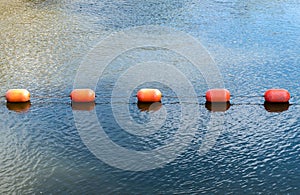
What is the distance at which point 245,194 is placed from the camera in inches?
596

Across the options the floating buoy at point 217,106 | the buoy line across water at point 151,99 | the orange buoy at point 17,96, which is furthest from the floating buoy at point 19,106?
the floating buoy at point 217,106

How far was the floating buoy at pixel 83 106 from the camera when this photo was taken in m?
21.5

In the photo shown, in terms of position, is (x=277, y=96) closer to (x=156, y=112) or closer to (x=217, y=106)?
(x=217, y=106)

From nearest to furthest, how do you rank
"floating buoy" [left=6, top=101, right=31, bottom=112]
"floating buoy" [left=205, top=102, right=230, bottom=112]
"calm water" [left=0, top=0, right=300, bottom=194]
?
"calm water" [left=0, top=0, right=300, bottom=194] < "floating buoy" [left=205, top=102, right=230, bottom=112] < "floating buoy" [left=6, top=101, right=31, bottom=112]

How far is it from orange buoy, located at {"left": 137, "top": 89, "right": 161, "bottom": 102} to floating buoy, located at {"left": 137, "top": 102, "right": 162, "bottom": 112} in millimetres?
186

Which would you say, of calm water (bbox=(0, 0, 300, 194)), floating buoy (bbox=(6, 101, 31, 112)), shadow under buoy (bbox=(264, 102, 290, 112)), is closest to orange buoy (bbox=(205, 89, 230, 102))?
calm water (bbox=(0, 0, 300, 194))

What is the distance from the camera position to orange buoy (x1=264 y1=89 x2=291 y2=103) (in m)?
21.5

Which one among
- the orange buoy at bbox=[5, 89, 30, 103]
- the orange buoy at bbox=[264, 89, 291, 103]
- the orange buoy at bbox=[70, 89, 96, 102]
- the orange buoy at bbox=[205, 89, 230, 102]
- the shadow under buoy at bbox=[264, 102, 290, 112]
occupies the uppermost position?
the orange buoy at bbox=[5, 89, 30, 103]

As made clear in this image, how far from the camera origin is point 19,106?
21.8m

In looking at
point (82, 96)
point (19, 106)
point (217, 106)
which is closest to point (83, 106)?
point (82, 96)

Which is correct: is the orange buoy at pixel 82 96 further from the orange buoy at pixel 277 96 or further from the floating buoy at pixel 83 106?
the orange buoy at pixel 277 96

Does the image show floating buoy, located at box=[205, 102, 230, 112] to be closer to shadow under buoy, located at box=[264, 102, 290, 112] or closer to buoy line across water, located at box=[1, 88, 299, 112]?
buoy line across water, located at box=[1, 88, 299, 112]

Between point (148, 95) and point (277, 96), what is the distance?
5709 millimetres

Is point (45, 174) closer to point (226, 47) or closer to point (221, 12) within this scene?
point (226, 47)
